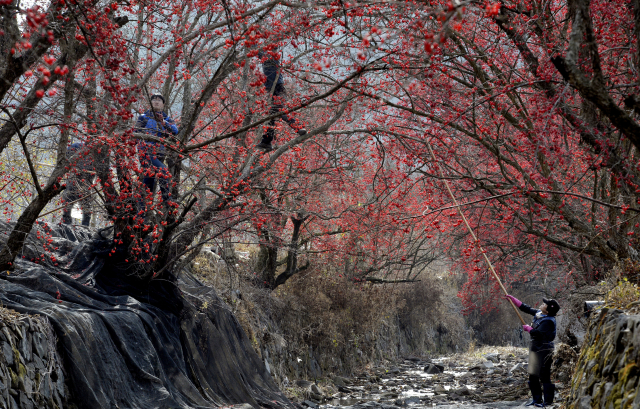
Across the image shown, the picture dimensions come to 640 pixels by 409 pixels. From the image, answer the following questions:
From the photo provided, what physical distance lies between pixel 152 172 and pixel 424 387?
9.65 metres

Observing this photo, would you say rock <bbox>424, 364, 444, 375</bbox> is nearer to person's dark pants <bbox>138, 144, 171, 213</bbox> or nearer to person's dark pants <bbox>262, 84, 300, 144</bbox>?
person's dark pants <bbox>262, 84, 300, 144</bbox>

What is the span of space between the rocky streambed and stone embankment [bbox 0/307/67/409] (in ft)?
19.4

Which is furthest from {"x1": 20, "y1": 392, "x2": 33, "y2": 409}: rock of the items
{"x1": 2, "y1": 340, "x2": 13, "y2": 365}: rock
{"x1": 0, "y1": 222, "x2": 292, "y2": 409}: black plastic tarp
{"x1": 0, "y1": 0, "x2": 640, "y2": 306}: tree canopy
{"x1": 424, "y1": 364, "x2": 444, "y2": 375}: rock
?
{"x1": 424, "y1": 364, "x2": 444, "y2": 375}: rock

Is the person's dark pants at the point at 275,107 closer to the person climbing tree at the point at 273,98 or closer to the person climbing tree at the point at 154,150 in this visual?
the person climbing tree at the point at 273,98

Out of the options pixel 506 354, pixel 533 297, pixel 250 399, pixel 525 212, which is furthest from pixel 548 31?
pixel 533 297

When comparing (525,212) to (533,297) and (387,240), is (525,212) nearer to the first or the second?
(387,240)

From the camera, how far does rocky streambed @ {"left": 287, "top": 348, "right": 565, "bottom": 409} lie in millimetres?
9961

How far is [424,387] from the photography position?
12.7 m

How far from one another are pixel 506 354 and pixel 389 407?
10350 millimetres

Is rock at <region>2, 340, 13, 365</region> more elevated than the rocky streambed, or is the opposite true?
the rocky streambed

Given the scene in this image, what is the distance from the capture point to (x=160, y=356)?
21.7 feet

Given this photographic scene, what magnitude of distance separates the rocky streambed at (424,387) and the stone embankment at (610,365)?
4559 millimetres

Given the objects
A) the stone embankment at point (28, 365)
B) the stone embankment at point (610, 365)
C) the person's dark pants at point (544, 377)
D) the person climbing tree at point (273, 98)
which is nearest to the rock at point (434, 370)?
the person's dark pants at point (544, 377)

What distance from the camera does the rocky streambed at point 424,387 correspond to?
9961 mm
